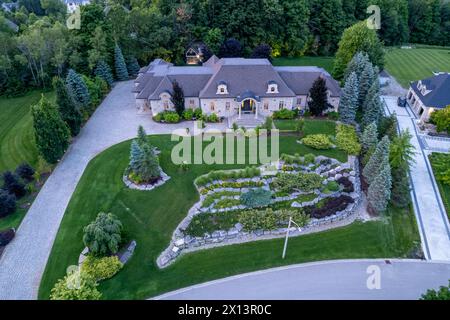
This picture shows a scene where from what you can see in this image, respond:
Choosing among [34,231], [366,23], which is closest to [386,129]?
[366,23]

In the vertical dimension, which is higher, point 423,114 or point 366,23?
→ point 366,23

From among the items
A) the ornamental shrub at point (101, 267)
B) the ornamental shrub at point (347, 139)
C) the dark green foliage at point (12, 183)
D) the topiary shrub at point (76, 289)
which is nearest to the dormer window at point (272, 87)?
the ornamental shrub at point (347, 139)

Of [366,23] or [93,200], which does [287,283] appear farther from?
[366,23]

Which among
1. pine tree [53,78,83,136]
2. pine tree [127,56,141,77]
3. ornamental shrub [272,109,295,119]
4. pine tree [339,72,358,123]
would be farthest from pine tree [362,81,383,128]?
pine tree [127,56,141,77]

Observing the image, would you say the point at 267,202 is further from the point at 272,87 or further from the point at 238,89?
the point at 238,89

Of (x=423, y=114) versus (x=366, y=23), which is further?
(x=366, y=23)

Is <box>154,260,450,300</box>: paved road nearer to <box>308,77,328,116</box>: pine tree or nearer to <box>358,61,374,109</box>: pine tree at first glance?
<box>308,77,328,116</box>: pine tree

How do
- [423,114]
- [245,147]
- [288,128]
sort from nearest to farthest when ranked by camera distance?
[245,147] < [288,128] < [423,114]

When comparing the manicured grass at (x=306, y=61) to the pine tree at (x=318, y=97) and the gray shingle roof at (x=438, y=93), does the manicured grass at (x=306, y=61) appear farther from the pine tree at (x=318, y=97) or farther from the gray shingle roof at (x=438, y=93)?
the pine tree at (x=318, y=97)
